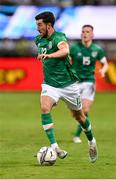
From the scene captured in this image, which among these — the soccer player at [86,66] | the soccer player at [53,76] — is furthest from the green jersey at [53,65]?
the soccer player at [86,66]

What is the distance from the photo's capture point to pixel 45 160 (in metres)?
11.4

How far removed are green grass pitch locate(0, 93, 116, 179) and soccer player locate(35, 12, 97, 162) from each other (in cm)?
54


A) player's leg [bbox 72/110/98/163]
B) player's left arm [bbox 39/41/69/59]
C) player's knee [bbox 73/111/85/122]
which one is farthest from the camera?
player's knee [bbox 73/111/85/122]

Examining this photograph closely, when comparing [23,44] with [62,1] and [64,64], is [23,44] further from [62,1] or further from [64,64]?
[64,64]

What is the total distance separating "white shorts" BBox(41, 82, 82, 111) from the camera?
11750 millimetres

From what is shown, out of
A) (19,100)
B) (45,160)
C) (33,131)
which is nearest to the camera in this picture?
(45,160)

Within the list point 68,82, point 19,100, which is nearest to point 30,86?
point 19,100

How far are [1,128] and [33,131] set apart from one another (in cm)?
89

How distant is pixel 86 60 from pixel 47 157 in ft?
15.8

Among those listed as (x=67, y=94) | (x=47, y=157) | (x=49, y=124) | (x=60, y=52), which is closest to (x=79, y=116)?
(x=67, y=94)

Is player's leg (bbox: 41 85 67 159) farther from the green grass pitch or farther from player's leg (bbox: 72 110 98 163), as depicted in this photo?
player's leg (bbox: 72 110 98 163)

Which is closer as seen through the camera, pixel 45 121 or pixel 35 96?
pixel 45 121

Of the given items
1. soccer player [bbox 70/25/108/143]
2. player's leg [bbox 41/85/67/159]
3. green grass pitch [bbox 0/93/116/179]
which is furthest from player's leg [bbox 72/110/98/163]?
soccer player [bbox 70/25/108/143]

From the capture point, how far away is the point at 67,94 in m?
11.9
